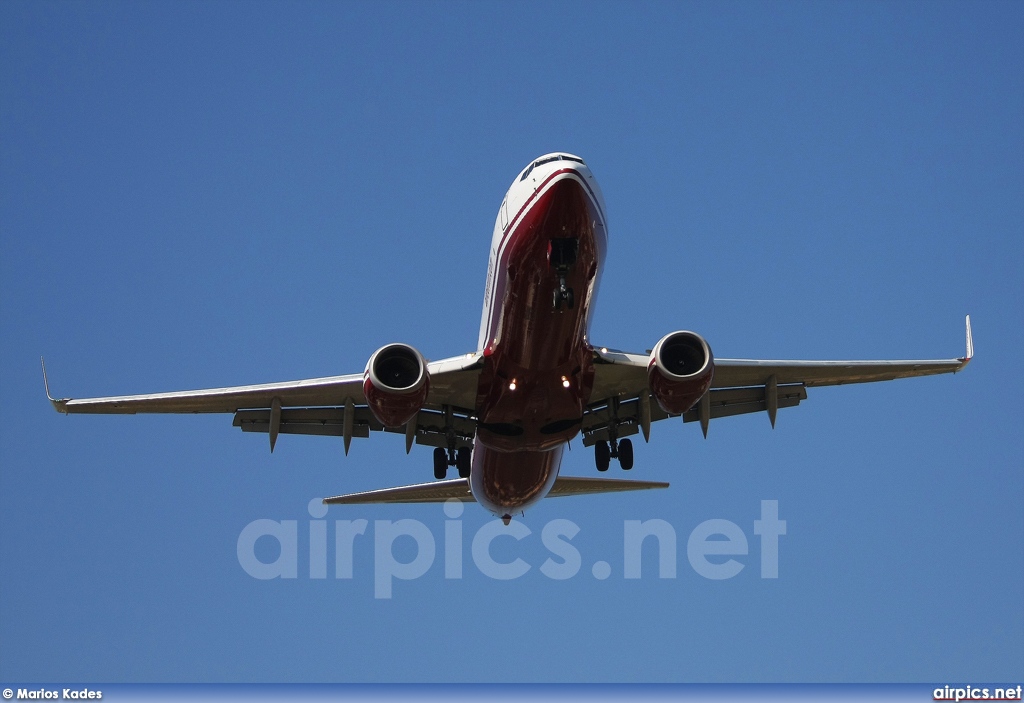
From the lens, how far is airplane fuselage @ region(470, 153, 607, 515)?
20.4 metres

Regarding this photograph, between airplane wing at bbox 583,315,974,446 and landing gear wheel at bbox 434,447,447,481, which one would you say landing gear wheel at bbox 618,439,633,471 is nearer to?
airplane wing at bbox 583,315,974,446

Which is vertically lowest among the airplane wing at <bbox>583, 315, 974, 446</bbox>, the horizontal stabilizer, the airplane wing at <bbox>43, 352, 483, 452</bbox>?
the horizontal stabilizer

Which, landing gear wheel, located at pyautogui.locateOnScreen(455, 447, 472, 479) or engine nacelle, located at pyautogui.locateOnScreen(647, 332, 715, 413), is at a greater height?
engine nacelle, located at pyautogui.locateOnScreen(647, 332, 715, 413)

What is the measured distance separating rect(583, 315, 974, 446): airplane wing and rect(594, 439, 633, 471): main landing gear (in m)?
0.20

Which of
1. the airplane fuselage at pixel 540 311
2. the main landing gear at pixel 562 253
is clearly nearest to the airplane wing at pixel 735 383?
the airplane fuselage at pixel 540 311

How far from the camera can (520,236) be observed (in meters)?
20.7

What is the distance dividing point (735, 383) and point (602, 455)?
324 cm

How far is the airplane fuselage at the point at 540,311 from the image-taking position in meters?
20.4

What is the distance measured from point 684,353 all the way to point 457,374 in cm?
420

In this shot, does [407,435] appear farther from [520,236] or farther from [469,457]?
[520,236]

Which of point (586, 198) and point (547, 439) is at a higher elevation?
point (586, 198)

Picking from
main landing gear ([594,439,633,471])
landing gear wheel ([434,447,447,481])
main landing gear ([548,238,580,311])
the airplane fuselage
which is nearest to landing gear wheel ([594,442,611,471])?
main landing gear ([594,439,633,471])

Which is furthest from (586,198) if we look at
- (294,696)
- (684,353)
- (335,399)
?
(294,696)

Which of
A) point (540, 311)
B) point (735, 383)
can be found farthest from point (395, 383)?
point (735, 383)
